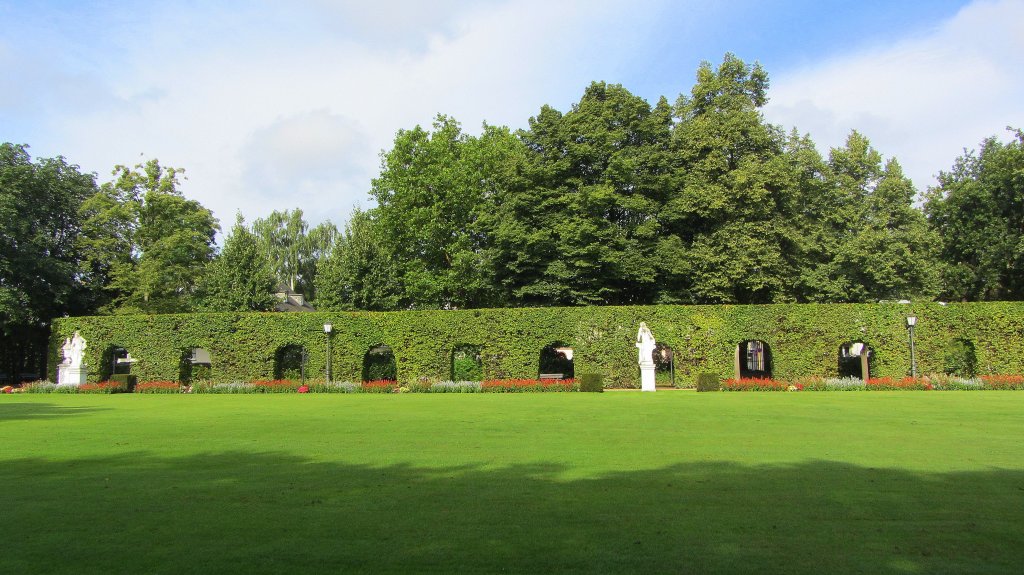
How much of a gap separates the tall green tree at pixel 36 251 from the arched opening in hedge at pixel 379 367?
19983 mm

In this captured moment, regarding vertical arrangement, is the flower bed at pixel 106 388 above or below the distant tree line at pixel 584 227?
below

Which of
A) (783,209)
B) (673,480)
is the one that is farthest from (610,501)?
(783,209)

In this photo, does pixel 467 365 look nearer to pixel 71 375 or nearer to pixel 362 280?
pixel 362 280

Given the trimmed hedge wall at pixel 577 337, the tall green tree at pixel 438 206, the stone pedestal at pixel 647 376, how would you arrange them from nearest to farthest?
1. the stone pedestal at pixel 647 376
2. the trimmed hedge wall at pixel 577 337
3. the tall green tree at pixel 438 206

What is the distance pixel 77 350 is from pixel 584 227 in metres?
27.1

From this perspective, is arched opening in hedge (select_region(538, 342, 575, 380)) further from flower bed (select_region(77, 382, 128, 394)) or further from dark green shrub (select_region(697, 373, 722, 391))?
flower bed (select_region(77, 382, 128, 394))

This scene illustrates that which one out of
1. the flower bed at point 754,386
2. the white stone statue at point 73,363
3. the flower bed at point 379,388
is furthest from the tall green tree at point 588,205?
the white stone statue at point 73,363

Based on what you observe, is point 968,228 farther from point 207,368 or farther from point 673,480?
point 207,368

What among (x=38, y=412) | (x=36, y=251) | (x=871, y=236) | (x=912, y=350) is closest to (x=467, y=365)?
(x=38, y=412)

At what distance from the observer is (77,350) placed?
33625mm

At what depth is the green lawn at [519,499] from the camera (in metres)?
4.78

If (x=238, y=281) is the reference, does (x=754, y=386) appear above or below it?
below

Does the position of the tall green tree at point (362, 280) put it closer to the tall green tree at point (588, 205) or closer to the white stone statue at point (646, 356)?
the tall green tree at point (588, 205)

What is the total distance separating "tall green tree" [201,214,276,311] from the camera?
43.1 meters
